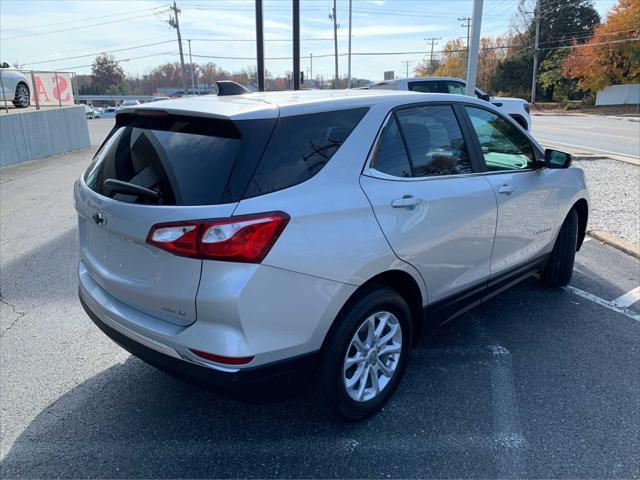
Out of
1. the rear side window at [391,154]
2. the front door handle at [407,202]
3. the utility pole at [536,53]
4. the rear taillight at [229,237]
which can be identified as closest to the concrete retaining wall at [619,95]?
the utility pole at [536,53]

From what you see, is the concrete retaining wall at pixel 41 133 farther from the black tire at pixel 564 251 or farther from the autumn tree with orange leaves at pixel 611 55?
the autumn tree with orange leaves at pixel 611 55

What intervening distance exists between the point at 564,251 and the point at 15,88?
1638 centimetres

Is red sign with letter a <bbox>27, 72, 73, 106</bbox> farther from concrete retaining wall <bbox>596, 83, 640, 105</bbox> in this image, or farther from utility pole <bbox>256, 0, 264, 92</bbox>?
concrete retaining wall <bbox>596, 83, 640, 105</bbox>

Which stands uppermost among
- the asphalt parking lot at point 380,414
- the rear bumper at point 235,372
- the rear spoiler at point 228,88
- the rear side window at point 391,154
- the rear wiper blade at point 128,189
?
the rear spoiler at point 228,88

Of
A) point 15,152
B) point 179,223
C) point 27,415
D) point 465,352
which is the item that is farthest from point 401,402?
point 15,152

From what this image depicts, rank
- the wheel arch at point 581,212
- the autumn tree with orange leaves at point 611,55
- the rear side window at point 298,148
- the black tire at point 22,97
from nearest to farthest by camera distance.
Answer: the rear side window at point 298,148, the wheel arch at point 581,212, the black tire at point 22,97, the autumn tree with orange leaves at point 611,55

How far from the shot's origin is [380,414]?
2928mm

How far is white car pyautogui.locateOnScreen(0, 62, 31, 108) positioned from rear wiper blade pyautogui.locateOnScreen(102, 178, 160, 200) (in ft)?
48.8

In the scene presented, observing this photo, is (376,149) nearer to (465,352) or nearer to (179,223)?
(179,223)

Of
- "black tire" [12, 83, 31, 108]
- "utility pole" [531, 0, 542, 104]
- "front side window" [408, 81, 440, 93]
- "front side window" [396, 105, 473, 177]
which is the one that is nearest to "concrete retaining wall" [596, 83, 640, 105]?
"utility pole" [531, 0, 542, 104]

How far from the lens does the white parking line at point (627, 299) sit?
14.5ft

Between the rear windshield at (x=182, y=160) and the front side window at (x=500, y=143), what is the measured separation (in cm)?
188

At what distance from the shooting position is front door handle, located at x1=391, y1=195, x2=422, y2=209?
8.91 feet

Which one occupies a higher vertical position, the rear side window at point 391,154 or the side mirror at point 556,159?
the rear side window at point 391,154
